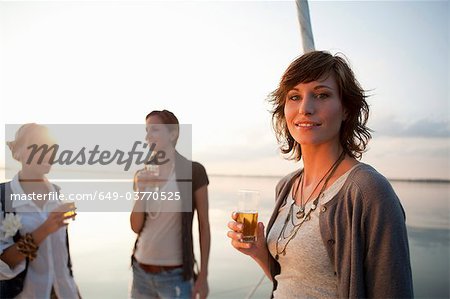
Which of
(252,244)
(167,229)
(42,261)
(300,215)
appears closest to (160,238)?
(167,229)

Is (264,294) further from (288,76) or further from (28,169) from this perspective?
(288,76)

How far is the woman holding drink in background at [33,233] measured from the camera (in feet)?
6.72

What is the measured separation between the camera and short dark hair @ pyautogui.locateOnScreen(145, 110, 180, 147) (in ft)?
9.35

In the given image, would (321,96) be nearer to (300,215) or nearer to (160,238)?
(300,215)

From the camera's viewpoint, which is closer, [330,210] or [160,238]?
[330,210]

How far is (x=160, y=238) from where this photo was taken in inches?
103

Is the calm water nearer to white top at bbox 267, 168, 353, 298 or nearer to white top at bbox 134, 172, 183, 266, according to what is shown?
white top at bbox 134, 172, 183, 266

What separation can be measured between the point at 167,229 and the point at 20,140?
105cm

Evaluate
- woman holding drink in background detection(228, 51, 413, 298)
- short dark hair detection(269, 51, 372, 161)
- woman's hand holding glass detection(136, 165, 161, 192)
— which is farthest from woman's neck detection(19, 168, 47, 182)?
short dark hair detection(269, 51, 372, 161)

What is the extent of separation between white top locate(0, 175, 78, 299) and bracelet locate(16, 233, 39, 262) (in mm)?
46

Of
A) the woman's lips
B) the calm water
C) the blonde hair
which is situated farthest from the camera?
the calm water

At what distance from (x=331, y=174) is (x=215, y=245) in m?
5.79

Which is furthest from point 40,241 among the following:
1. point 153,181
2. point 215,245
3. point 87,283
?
point 215,245

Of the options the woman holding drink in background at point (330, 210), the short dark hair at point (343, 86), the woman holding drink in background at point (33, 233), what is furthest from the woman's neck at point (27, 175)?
the short dark hair at point (343, 86)
